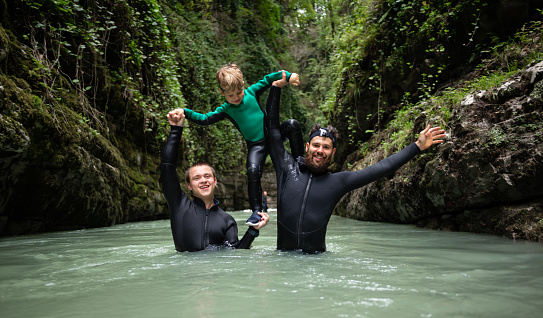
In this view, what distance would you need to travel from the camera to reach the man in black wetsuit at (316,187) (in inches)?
144

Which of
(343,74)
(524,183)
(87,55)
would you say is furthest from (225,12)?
(524,183)

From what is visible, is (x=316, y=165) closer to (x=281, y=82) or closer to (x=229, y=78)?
(x=281, y=82)

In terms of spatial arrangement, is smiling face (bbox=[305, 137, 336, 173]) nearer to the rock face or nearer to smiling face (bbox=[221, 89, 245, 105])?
smiling face (bbox=[221, 89, 245, 105])

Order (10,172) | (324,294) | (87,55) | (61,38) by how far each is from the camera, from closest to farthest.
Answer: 1. (324,294)
2. (10,172)
3. (61,38)
4. (87,55)

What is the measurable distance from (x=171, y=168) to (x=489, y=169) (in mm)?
4018

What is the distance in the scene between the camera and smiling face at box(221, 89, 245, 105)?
439cm

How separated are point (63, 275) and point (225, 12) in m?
15.8

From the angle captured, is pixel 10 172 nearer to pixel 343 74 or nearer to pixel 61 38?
pixel 61 38

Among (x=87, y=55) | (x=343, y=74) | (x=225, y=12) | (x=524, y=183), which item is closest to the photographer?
(x=524, y=183)

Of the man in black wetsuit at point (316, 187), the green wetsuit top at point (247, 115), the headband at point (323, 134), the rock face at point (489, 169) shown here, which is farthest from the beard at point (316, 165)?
the rock face at point (489, 169)

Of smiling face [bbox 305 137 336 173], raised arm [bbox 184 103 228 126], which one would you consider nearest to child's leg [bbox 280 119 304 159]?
smiling face [bbox 305 137 336 173]

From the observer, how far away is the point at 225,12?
16734 millimetres

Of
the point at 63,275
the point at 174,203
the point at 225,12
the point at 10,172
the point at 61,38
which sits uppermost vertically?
the point at 225,12

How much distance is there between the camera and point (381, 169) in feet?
12.0
